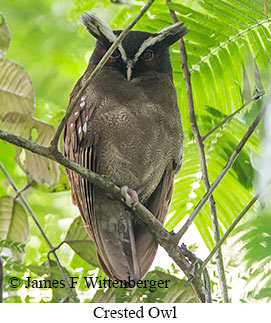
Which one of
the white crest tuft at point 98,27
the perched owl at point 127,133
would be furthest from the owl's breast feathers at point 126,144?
the white crest tuft at point 98,27

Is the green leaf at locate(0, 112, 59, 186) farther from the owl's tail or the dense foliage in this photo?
the owl's tail

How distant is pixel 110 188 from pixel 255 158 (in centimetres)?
53

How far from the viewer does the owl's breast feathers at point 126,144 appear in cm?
152

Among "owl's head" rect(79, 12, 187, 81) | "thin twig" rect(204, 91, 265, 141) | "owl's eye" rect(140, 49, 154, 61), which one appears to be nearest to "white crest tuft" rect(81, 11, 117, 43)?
"owl's head" rect(79, 12, 187, 81)

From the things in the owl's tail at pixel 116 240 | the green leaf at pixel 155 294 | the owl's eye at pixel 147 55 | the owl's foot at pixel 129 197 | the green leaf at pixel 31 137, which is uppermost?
the owl's eye at pixel 147 55

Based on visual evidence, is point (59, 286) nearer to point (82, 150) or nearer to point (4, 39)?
point (82, 150)

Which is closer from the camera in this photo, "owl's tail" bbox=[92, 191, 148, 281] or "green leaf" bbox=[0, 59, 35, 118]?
"owl's tail" bbox=[92, 191, 148, 281]

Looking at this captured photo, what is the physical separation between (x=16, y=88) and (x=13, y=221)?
404 millimetres

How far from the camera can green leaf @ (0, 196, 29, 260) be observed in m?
1.45

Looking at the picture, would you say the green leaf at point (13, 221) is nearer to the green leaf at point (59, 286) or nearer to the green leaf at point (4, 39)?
the green leaf at point (59, 286)

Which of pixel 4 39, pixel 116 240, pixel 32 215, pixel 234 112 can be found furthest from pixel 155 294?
pixel 4 39

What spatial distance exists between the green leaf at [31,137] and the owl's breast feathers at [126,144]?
0.06 metres

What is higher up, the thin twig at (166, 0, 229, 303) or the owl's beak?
the owl's beak
